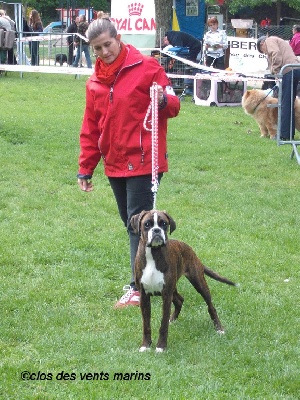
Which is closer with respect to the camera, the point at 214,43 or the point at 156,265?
the point at 156,265

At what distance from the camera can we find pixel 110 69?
5.30 metres

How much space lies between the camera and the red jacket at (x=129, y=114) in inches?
209

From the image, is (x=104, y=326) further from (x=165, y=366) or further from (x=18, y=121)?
(x=18, y=121)

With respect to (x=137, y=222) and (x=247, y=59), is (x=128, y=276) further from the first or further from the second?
(x=247, y=59)

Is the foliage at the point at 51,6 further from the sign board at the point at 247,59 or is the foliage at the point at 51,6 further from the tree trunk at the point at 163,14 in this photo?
the sign board at the point at 247,59

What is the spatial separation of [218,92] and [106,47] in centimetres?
1298

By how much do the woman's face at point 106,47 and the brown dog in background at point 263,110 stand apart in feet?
28.0

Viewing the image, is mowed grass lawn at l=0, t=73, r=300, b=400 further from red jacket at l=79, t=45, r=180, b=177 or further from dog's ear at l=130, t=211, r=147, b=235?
red jacket at l=79, t=45, r=180, b=177

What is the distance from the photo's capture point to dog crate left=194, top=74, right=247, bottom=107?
17.9 metres

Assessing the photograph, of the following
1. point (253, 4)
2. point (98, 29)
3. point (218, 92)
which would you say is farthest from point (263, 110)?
point (253, 4)

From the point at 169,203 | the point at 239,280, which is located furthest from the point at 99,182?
the point at 239,280

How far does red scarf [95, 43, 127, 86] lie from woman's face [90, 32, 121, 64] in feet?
0.09

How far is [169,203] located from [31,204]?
1667 millimetres

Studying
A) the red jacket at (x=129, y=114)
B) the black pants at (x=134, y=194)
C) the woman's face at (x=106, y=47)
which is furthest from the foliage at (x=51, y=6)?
the woman's face at (x=106, y=47)
